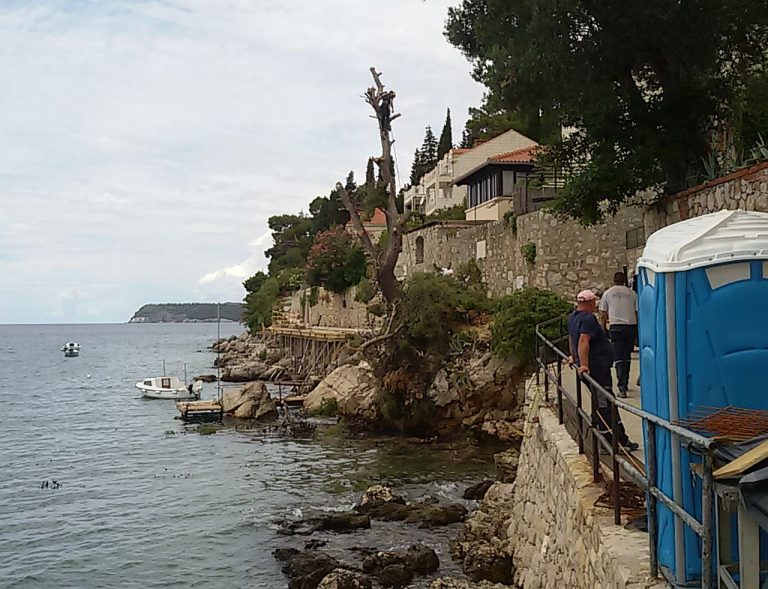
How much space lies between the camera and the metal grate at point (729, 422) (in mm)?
3945

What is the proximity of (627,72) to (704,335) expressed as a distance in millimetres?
10293

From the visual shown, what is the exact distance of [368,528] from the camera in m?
17.1

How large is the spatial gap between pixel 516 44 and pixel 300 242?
78.0 m

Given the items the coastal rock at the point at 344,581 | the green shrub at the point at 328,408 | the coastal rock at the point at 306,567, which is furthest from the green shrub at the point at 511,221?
the coastal rock at the point at 344,581

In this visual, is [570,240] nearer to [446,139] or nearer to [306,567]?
[306,567]

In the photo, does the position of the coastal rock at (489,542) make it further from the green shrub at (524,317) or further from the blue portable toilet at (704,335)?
the green shrub at (524,317)

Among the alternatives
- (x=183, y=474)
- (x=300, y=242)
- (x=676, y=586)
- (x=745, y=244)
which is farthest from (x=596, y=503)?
(x=300, y=242)

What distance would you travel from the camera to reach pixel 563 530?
7.66m

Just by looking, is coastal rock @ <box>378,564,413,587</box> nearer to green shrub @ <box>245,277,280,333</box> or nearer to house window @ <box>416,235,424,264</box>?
house window @ <box>416,235,424,264</box>

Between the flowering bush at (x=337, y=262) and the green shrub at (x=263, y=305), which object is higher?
the flowering bush at (x=337, y=262)

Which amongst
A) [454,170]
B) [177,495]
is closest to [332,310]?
[454,170]

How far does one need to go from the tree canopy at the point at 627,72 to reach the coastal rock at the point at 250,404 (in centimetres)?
2327

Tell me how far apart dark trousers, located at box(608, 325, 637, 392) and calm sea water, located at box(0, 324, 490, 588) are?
6238 millimetres

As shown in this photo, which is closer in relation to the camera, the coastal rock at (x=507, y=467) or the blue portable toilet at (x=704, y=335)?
the blue portable toilet at (x=704, y=335)
